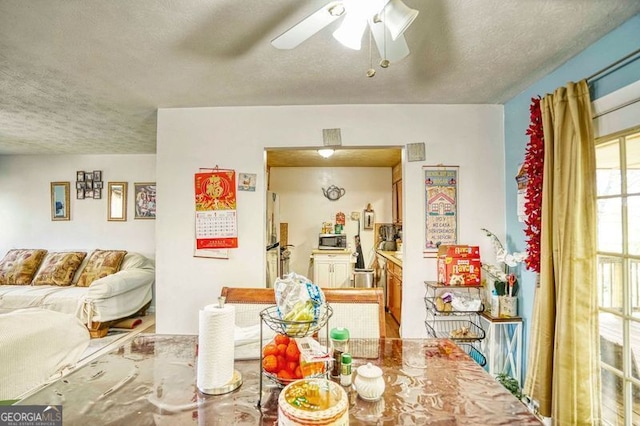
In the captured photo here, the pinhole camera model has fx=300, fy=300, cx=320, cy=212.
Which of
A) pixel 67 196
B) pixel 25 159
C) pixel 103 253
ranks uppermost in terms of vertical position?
pixel 25 159

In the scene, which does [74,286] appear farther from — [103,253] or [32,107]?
[32,107]

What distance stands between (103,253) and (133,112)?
2420 mm

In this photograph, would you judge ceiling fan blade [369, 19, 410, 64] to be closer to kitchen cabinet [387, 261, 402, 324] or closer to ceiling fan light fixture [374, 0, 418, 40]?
ceiling fan light fixture [374, 0, 418, 40]

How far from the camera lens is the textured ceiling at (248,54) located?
138 cm

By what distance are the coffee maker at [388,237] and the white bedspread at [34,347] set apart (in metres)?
3.72

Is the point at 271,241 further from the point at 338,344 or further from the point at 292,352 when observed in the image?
the point at 292,352

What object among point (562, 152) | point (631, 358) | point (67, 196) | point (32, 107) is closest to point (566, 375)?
point (631, 358)

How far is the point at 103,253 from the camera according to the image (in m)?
4.14

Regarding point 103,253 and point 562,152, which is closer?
point 562,152

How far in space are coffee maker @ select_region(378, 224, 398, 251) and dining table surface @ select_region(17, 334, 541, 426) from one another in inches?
135

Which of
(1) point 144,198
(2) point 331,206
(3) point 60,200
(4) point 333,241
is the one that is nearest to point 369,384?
(4) point 333,241

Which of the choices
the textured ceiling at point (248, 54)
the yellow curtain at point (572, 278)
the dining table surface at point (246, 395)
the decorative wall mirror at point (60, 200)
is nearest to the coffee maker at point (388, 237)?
the textured ceiling at point (248, 54)

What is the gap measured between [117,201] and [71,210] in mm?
713

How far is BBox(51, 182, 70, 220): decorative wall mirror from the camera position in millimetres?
4441
